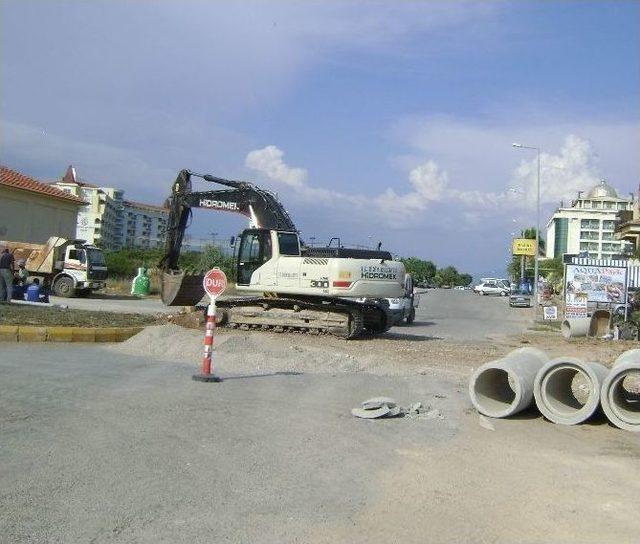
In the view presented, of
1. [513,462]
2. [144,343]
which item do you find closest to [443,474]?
[513,462]

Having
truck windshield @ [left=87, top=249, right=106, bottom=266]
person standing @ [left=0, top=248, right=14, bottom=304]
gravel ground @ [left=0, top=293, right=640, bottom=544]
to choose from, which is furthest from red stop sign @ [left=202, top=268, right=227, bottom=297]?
truck windshield @ [left=87, top=249, right=106, bottom=266]

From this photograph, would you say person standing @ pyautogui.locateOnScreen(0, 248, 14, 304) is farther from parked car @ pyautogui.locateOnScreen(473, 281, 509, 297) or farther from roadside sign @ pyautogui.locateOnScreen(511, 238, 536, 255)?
roadside sign @ pyautogui.locateOnScreen(511, 238, 536, 255)

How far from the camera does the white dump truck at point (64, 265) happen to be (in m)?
31.4

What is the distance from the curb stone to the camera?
47.6 feet

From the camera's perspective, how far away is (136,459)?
656cm

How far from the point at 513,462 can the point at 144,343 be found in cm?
899

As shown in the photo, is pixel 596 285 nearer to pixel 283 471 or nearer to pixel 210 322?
pixel 210 322

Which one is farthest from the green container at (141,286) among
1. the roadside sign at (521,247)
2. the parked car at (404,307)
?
the roadside sign at (521,247)

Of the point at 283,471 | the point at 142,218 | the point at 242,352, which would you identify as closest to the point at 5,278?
the point at 242,352

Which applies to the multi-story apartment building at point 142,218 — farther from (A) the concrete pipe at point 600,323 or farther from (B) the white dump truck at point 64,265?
(A) the concrete pipe at point 600,323

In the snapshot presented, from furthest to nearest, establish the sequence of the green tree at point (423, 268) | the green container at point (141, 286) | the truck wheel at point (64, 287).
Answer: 1. the green tree at point (423, 268)
2. the green container at point (141, 286)
3. the truck wheel at point (64, 287)

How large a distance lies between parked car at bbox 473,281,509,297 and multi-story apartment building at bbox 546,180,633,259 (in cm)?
5911

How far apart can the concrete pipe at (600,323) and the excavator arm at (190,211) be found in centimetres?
1151

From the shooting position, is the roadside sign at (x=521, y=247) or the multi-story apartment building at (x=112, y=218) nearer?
the roadside sign at (x=521, y=247)
